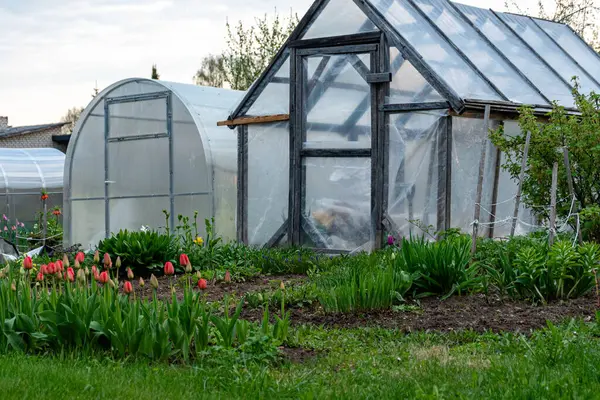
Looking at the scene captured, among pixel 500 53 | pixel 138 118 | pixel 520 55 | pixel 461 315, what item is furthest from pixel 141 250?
pixel 520 55

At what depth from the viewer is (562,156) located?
9570 mm

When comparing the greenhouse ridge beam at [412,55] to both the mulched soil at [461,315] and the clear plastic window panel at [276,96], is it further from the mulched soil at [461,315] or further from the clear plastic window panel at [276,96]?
the mulched soil at [461,315]

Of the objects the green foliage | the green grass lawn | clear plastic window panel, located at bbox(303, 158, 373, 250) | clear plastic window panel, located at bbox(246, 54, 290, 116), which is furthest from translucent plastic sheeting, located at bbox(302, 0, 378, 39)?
the green grass lawn

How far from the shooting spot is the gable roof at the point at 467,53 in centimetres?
1128

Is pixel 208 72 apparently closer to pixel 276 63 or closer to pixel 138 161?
pixel 138 161

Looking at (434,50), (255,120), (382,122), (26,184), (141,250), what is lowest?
(141,250)

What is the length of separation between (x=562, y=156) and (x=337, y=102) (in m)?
3.70

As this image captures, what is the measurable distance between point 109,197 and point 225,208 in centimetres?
271

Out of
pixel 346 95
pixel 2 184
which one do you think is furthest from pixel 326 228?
pixel 2 184

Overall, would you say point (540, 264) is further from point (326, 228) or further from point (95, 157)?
point (95, 157)

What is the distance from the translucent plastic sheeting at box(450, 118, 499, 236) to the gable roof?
457mm

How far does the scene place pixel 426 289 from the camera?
302 inches

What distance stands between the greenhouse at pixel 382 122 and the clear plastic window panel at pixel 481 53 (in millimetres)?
31

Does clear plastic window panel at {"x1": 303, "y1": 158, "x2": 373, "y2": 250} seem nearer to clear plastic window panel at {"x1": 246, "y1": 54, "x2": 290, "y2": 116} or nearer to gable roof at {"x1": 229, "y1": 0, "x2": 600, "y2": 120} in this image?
clear plastic window panel at {"x1": 246, "y1": 54, "x2": 290, "y2": 116}
